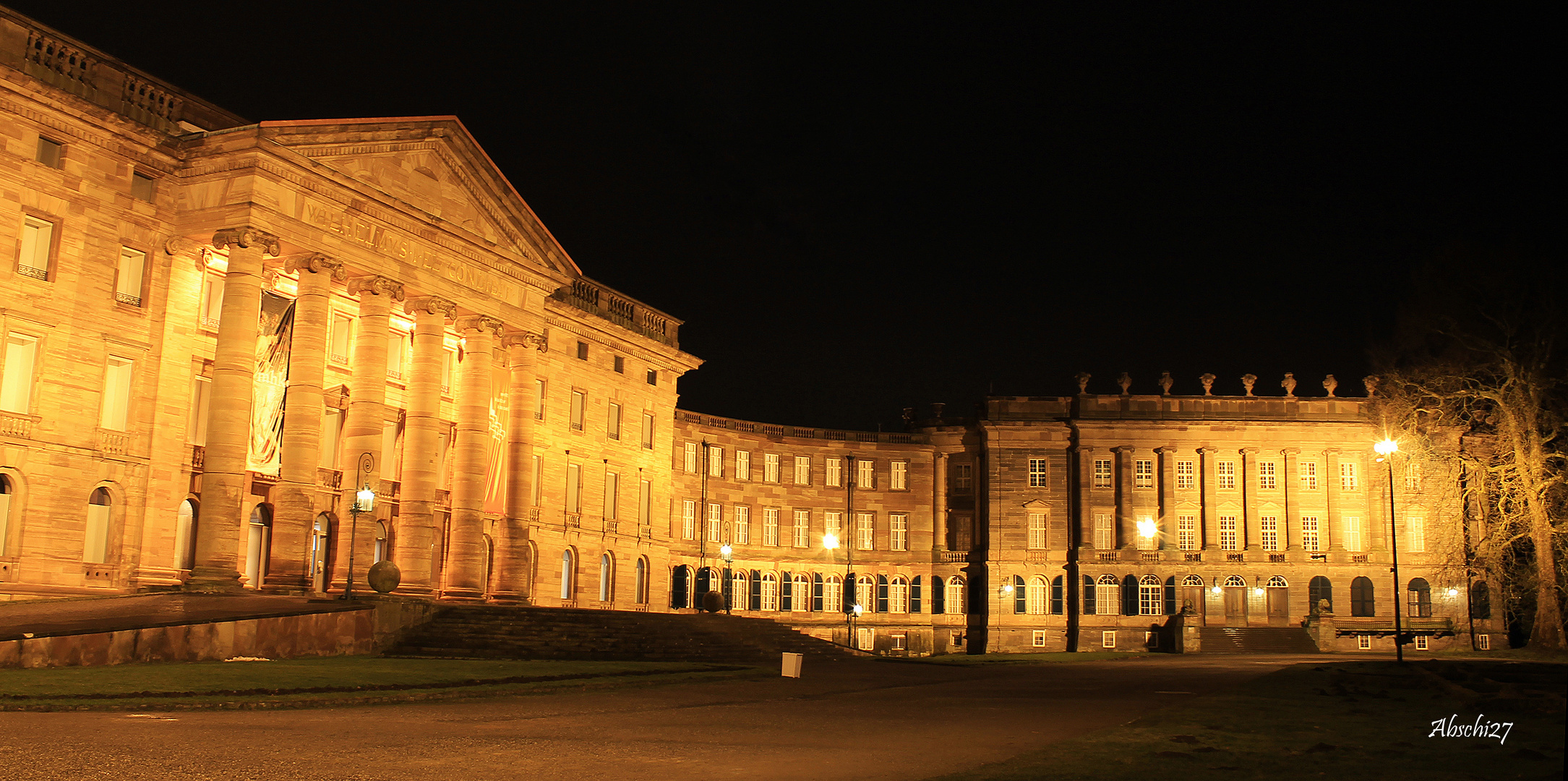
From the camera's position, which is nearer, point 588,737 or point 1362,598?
point 588,737

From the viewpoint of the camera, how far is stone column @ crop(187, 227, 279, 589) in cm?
3416

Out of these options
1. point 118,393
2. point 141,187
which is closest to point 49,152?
point 141,187

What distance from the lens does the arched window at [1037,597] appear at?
74875mm

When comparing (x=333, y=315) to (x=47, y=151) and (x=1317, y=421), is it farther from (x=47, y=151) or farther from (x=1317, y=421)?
(x=1317, y=421)

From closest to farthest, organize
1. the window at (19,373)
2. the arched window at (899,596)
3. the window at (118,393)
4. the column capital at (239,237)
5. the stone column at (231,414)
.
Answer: the window at (19,373)
the stone column at (231,414)
the window at (118,393)
the column capital at (239,237)
the arched window at (899,596)

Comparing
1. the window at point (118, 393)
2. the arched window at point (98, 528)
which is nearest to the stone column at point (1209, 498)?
the window at point (118, 393)

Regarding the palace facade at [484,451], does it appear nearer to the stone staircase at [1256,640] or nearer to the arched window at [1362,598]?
the arched window at [1362,598]

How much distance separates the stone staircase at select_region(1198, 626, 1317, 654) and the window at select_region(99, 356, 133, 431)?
5261cm

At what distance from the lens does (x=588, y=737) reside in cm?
1630

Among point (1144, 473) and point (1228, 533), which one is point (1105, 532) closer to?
point (1144, 473)

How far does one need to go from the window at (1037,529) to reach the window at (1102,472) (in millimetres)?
3748

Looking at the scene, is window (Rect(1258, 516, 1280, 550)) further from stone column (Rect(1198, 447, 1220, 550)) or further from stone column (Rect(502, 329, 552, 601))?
stone column (Rect(502, 329, 552, 601))

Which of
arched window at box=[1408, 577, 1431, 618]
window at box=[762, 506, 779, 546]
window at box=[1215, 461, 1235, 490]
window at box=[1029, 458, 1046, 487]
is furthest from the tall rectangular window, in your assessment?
window at box=[762, 506, 779, 546]

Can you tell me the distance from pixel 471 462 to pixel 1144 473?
45.0 m
